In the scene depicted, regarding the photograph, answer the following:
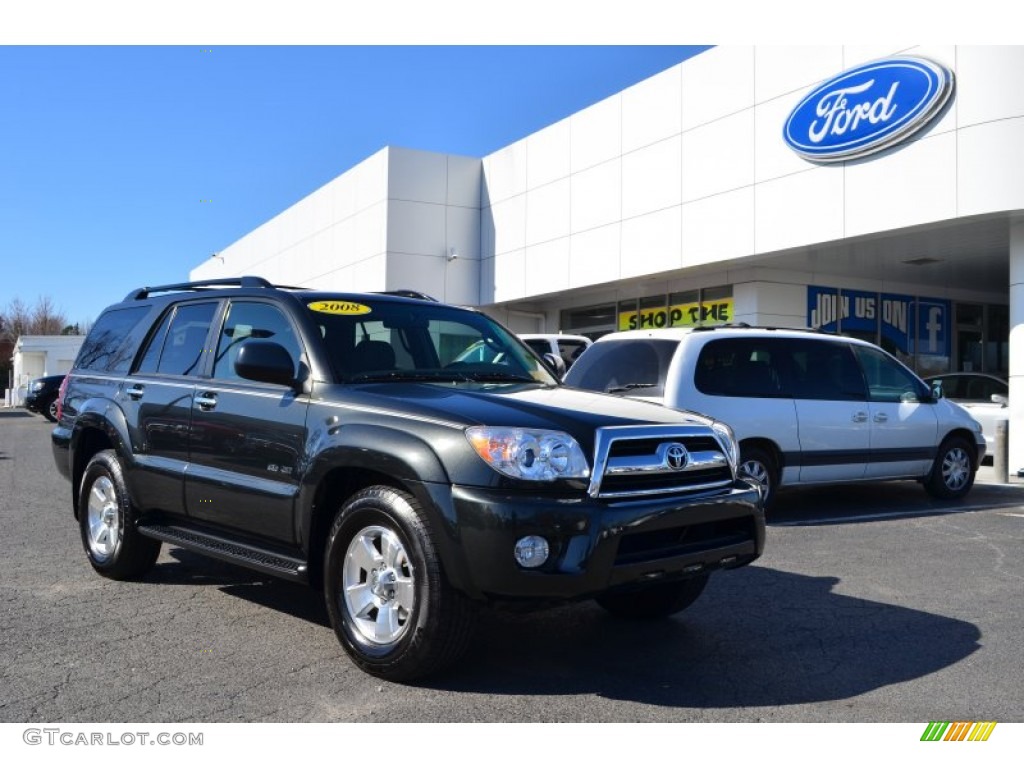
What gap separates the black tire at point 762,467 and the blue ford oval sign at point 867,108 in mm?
7459

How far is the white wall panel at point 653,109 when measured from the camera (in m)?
17.5

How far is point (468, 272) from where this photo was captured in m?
24.5

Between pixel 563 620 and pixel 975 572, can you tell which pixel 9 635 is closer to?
pixel 563 620

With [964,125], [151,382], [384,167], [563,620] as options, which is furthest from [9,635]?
[384,167]

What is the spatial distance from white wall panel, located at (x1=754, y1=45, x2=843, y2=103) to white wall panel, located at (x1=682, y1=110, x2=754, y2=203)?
1.84 ft

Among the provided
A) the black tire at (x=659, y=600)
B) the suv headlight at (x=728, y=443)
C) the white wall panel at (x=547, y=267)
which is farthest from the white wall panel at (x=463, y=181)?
the suv headlight at (x=728, y=443)

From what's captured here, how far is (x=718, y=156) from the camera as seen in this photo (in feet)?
54.2

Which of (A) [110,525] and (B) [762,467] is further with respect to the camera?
(B) [762,467]

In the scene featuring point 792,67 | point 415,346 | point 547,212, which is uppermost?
point 792,67

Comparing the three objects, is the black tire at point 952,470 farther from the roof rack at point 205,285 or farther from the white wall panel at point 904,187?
the roof rack at point 205,285

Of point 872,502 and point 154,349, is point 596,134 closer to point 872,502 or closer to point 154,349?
point 872,502

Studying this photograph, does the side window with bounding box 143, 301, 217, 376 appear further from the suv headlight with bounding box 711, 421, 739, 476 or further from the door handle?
the suv headlight with bounding box 711, 421, 739, 476

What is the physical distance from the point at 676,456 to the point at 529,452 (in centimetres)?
76

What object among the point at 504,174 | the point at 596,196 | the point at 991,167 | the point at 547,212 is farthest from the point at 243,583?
the point at 504,174
